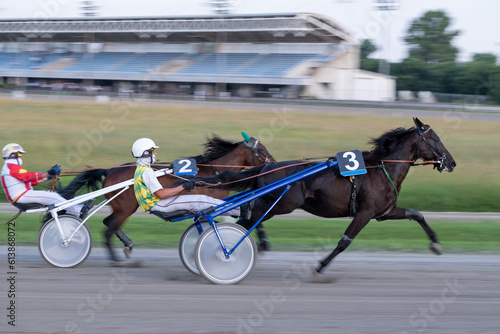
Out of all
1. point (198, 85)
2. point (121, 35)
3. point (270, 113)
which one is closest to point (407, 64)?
point (198, 85)

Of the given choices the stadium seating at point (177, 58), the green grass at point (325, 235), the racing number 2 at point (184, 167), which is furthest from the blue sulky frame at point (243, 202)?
the stadium seating at point (177, 58)

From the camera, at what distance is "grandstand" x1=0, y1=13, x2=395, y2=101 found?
3272cm

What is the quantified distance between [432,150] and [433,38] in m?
48.2

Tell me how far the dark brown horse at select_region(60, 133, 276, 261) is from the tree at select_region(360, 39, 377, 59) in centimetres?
5427

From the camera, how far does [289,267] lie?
6.23 m

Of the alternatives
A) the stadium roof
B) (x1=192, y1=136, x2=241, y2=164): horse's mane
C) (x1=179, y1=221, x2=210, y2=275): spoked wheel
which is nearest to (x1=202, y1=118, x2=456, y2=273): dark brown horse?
(x1=179, y1=221, x2=210, y2=275): spoked wheel

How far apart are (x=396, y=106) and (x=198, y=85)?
13539mm

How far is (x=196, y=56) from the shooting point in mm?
36188

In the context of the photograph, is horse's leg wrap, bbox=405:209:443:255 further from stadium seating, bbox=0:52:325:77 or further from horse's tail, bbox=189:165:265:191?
stadium seating, bbox=0:52:325:77

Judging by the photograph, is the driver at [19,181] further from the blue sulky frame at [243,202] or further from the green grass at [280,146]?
the green grass at [280,146]

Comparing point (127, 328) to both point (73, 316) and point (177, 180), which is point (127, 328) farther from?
point (177, 180)

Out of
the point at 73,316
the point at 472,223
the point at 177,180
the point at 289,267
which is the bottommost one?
the point at 472,223

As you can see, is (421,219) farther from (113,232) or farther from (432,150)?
(113,232)

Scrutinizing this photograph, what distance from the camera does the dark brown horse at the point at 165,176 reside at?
6324 mm
